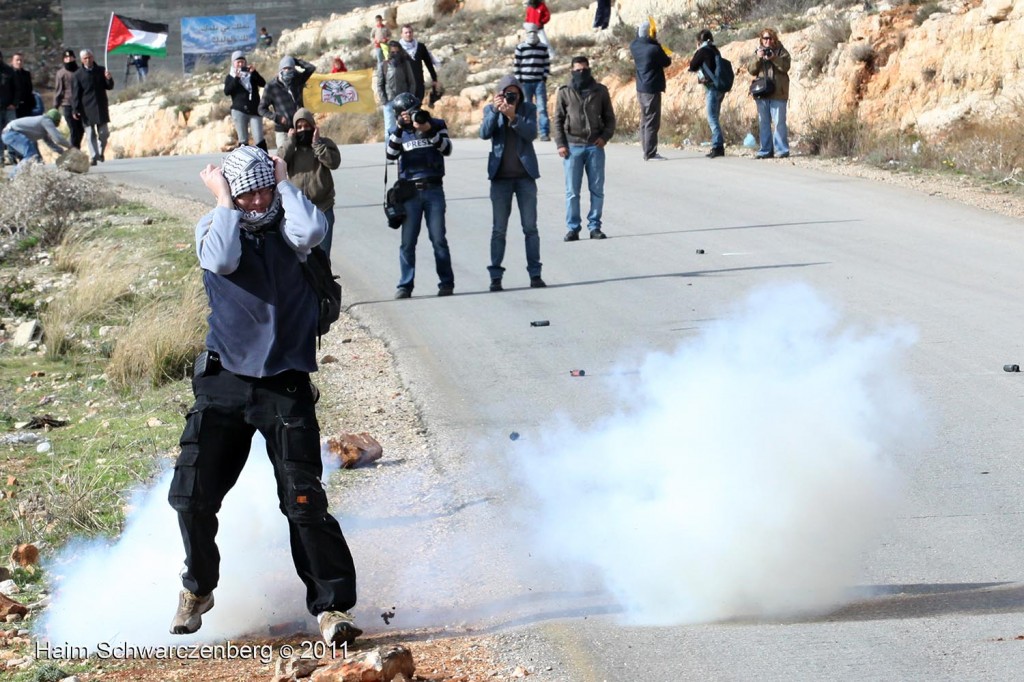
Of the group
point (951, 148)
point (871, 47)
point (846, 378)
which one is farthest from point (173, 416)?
point (871, 47)

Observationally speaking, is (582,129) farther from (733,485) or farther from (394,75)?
(733,485)

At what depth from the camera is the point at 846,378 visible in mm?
7344

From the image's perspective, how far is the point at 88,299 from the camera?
1279 cm

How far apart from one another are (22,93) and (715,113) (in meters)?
11.7

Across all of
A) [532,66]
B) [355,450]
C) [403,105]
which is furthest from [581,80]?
[532,66]

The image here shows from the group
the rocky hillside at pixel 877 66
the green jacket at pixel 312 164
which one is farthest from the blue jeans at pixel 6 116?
the green jacket at pixel 312 164

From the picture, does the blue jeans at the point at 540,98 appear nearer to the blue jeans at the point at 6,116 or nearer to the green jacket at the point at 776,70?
the green jacket at the point at 776,70

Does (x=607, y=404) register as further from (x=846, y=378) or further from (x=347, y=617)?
(x=347, y=617)

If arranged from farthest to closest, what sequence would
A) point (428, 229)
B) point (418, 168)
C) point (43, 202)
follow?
point (43, 202) → point (428, 229) → point (418, 168)

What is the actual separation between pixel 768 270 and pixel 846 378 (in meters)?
5.15

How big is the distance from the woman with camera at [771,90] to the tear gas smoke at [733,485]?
1267 cm

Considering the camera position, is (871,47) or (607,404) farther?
(871,47)

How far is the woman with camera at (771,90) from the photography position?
788 inches

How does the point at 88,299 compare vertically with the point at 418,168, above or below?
below
